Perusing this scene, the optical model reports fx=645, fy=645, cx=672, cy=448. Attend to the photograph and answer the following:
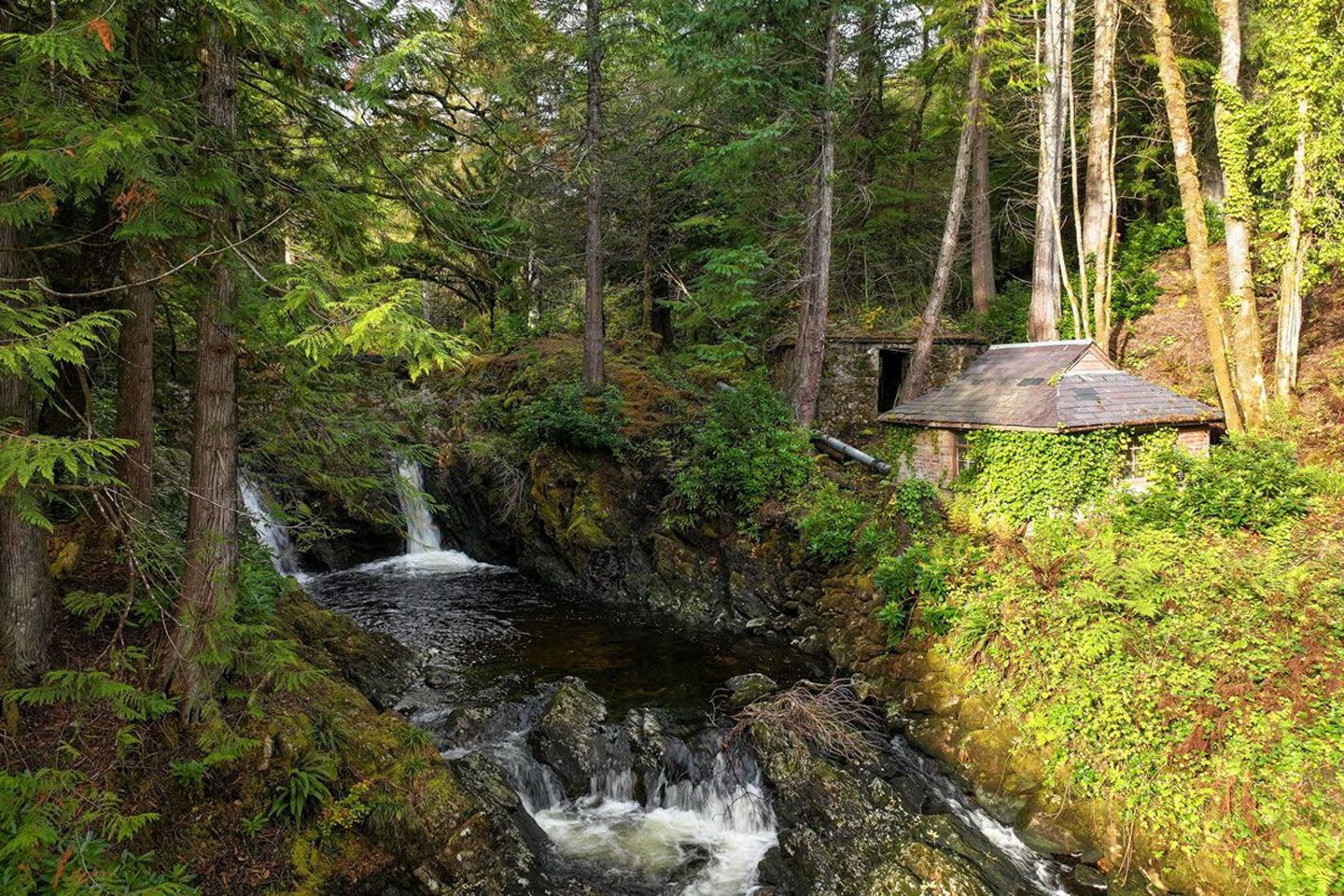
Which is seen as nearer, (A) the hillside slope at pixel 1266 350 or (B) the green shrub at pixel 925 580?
(B) the green shrub at pixel 925 580

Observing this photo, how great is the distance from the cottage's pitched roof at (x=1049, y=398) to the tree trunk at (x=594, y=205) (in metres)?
7.85

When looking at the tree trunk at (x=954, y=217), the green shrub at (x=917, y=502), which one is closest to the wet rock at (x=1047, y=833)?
the green shrub at (x=917, y=502)

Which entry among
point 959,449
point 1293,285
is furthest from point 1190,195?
point 959,449

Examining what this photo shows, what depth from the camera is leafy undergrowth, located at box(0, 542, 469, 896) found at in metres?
4.90

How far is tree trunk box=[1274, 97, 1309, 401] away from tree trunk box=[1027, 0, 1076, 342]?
3.98 metres

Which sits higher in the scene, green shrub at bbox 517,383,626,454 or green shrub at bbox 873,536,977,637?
green shrub at bbox 517,383,626,454

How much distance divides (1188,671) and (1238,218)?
33.2 ft

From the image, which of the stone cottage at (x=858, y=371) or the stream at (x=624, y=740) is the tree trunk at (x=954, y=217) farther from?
the stream at (x=624, y=740)

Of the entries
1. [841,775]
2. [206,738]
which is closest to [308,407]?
[206,738]

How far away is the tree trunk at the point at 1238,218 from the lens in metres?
12.1

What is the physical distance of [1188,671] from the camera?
300 inches

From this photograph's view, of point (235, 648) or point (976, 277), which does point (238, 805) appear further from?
point (976, 277)

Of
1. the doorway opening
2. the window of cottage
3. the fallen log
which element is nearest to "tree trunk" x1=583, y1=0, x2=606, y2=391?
the fallen log

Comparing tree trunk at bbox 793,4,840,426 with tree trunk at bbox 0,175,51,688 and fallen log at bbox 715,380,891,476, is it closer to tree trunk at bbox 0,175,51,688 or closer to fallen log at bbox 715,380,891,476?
fallen log at bbox 715,380,891,476
